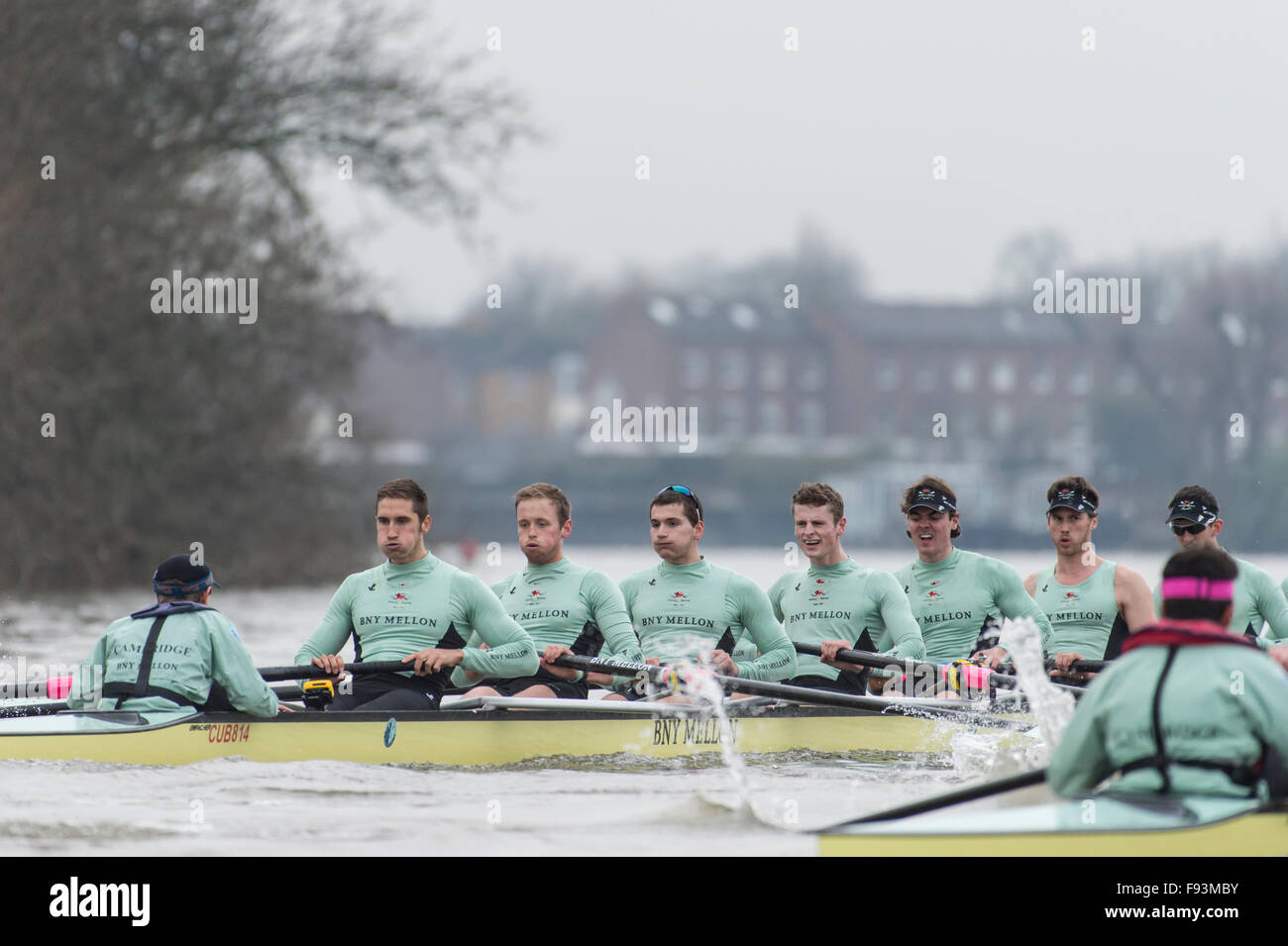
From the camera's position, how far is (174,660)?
7.69 metres

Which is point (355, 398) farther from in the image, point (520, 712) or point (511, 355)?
point (511, 355)

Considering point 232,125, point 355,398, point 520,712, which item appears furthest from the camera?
point 355,398

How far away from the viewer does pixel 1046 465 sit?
53.1m

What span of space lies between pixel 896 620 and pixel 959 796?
381 centimetres

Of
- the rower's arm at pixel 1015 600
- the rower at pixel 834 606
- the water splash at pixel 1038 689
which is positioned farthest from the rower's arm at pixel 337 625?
the rower's arm at pixel 1015 600

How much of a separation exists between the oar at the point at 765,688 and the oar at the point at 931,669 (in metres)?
0.21

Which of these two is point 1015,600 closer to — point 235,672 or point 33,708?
point 235,672

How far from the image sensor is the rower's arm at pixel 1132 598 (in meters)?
9.34

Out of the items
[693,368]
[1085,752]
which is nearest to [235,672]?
[1085,752]

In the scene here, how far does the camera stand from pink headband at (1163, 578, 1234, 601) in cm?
491

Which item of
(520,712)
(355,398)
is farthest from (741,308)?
(520,712)

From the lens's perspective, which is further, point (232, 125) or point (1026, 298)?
point (1026, 298)

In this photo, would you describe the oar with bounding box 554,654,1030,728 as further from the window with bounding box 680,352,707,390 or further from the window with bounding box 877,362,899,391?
the window with bounding box 680,352,707,390
